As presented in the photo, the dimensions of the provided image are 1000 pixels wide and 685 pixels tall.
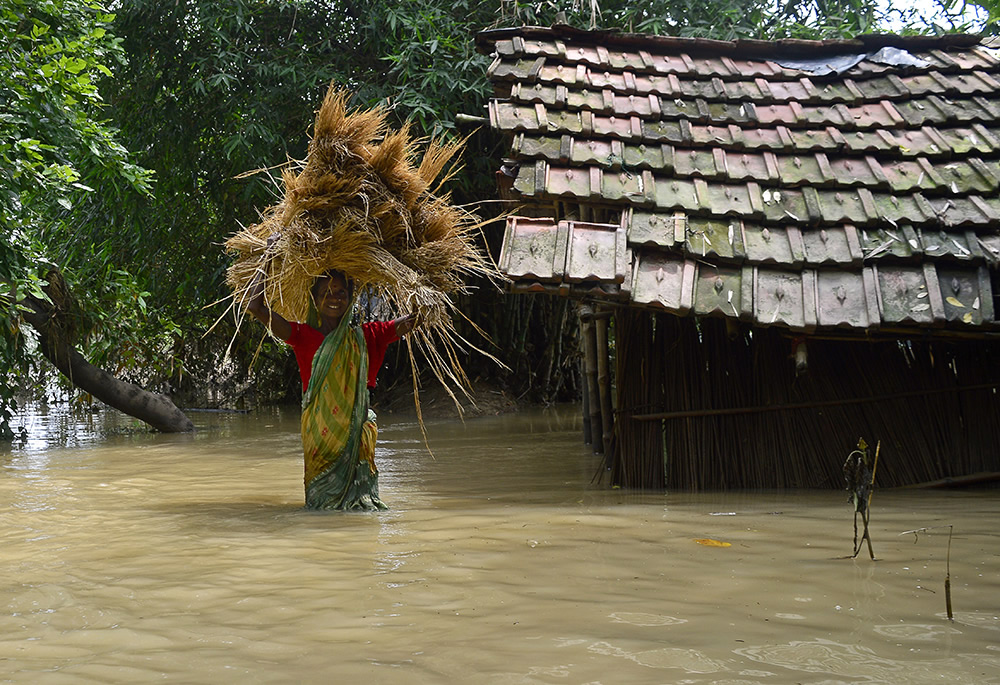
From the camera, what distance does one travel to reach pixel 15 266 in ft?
23.2

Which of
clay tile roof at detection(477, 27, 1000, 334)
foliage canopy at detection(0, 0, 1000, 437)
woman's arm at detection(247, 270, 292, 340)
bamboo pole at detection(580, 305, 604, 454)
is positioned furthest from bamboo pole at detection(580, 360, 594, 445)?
woman's arm at detection(247, 270, 292, 340)

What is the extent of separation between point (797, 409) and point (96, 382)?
7060 millimetres

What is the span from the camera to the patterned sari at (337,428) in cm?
461

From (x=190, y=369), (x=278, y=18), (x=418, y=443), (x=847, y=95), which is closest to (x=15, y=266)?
(x=418, y=443)

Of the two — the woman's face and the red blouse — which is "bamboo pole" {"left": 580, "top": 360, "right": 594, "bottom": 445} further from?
the woman's face

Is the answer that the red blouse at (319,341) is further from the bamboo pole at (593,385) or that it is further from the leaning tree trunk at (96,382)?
the leaning tree trunk at (96,382)

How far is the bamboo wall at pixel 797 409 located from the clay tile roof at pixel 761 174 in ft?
1.67

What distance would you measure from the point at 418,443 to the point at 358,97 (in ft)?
12.3

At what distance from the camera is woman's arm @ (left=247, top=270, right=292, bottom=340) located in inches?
173

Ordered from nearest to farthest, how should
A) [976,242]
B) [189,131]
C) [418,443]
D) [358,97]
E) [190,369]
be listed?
[976,242] → [418,443] → [358,97] → [189,131] → [190,369]

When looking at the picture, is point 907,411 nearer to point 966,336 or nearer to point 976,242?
point 966,336

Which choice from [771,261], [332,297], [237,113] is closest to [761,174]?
[771,261]

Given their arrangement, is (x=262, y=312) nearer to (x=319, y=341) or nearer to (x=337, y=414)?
(x=319, y=341)

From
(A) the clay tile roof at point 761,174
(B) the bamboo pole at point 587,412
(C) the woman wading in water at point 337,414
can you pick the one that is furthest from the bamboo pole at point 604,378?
(C) the woman wading in water at point 337,414
